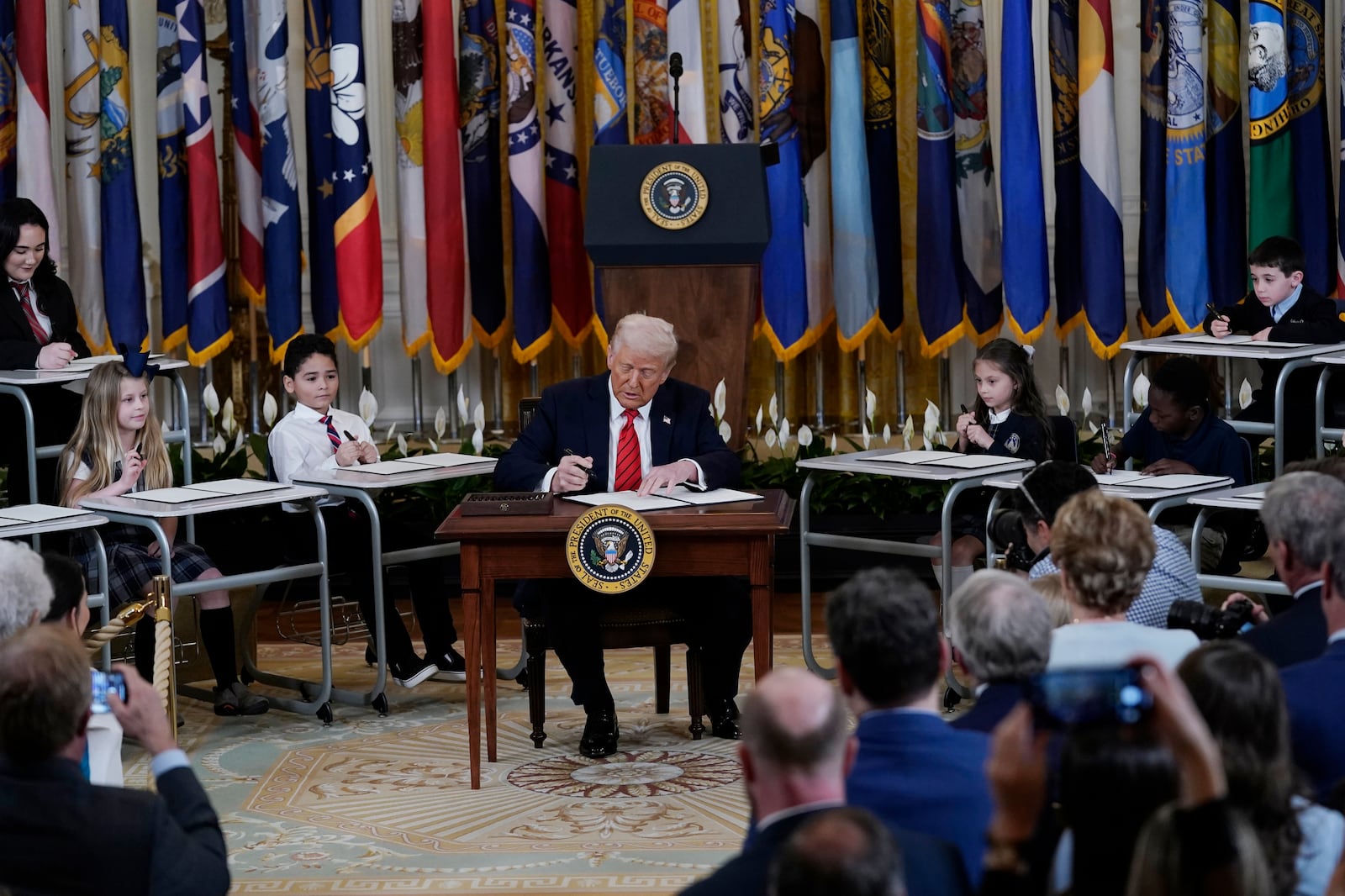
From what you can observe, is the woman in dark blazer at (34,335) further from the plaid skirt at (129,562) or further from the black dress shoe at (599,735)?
the black dress shoe at (599,735)

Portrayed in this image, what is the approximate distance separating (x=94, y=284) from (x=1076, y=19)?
174 inches

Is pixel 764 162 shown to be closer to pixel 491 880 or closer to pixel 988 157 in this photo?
pixel 988 157

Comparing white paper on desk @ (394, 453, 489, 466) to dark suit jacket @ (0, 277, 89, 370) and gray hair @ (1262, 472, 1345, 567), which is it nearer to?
dark suit jacket @ (0, 277, 89, 370)

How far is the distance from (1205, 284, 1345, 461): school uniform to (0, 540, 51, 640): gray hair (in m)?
4.19

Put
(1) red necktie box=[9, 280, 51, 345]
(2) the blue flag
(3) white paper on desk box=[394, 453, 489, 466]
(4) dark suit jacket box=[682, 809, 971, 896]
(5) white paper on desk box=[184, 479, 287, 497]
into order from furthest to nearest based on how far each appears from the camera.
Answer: (2) the blue flag → (1) red necktie box=[9, 280, 51, 345] → (3) white paper on desk box=[394, 453, 489, 466] → (5) white paper on desk box=[184, 479, 287, 497] → (4) dark suit jacket box=[682, 809, 971, 896]

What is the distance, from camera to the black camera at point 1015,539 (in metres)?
3.98

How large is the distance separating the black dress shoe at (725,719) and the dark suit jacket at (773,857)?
295cm

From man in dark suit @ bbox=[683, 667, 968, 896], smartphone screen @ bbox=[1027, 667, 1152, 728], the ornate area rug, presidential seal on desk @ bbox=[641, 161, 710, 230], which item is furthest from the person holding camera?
presidential seal on desk @ bbox=[641, 161, 710, 230]

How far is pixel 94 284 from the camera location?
25.1 feet

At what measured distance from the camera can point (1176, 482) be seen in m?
4.73

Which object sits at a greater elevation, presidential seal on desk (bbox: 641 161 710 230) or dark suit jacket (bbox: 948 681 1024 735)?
presidential seal on desk (bbox: 641 161 710 230)

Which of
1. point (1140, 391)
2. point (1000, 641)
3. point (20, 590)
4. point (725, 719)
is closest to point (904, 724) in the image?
point (1000, 641)

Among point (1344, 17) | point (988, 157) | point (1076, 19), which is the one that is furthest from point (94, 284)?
point (1344, 17)

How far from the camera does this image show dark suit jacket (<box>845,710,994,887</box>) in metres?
2.08
